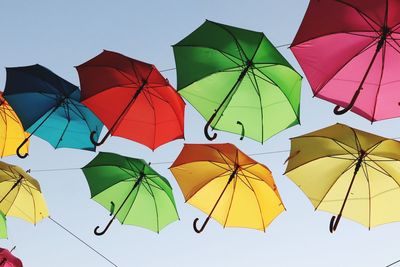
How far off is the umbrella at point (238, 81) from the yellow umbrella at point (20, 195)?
364 centimetres

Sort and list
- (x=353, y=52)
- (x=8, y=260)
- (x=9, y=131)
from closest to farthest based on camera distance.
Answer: (x=353, y=52) < (x=9, y=131) < (x=8, y=260)

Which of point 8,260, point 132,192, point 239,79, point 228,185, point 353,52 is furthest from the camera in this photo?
point 8,260

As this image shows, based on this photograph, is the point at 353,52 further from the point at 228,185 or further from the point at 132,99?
the point at 132,99

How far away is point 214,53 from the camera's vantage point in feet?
22.0

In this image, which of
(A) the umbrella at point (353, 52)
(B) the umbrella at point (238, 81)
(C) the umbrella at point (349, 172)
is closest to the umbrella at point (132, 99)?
(B) the umbrella at point (238, 81)

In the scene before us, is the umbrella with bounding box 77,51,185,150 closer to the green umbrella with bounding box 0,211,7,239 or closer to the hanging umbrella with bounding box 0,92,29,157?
the hanging umbrella with bounding box 0,92,29,157

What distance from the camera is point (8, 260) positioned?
364 inches

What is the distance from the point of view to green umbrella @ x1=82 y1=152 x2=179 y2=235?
324 inches

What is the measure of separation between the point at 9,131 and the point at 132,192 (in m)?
2.44

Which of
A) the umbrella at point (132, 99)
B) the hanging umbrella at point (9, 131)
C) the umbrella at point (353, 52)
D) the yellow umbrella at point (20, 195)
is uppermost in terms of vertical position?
the umbrella at point (353, 52)

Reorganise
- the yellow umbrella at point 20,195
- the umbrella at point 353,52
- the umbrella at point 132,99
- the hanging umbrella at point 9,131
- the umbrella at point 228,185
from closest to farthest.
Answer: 1. the umbrella at point 353,52
2. the umbrella at point 132,99
3. the umbrella at point 228,185
4. the hanging umbrella at point 9,131
5. the yellow umbrella at point 20,195

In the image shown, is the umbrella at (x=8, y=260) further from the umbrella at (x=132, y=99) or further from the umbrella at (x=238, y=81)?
the umbrella at (x=238, y=81)

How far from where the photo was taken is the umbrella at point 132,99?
7117mm

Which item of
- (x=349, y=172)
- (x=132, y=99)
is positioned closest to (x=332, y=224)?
(x=349, y=172)
